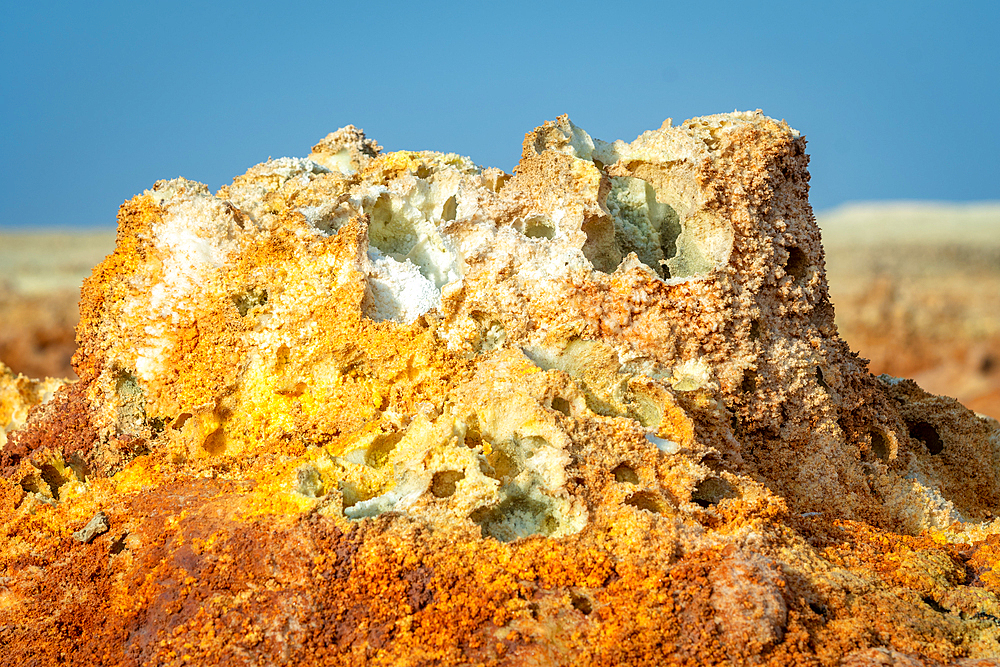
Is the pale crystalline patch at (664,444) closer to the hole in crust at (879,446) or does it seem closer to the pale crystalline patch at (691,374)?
the pale crystalline patch at (691,374)

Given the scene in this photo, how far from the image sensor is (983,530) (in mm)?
3355

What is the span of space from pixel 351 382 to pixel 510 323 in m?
0.69

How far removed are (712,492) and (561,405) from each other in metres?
0.64

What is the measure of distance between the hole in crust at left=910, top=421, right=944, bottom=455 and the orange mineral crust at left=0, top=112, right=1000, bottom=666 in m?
0.02

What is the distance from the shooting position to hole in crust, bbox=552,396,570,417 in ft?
10.4

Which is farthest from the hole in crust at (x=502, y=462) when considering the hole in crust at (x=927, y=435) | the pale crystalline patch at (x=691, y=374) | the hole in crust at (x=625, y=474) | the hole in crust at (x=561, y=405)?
the hole in crust at (x=927, y=435)

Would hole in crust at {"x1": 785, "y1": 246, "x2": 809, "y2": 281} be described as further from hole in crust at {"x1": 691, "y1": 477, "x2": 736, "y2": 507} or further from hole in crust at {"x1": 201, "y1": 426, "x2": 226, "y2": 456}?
hole in crust at {"x1": 201, "y1": 426, "x2": 226, "y2": 456}

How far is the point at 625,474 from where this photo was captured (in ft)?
10.1

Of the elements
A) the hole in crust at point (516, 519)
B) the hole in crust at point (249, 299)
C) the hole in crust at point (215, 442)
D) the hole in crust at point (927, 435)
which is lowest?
the hole in crust at point (215, 442)

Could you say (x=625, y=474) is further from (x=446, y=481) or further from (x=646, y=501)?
(x=446, y=481)

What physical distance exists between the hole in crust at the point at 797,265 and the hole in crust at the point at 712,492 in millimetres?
1331

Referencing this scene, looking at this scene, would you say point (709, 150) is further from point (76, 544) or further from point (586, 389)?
point (76, 544)

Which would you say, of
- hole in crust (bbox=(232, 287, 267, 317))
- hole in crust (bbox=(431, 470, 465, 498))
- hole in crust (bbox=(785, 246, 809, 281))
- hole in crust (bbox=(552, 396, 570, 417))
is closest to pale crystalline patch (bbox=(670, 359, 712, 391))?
hole in crust (bbox=(552, 396, 570, 417))

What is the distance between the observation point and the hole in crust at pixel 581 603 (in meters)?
2.61
